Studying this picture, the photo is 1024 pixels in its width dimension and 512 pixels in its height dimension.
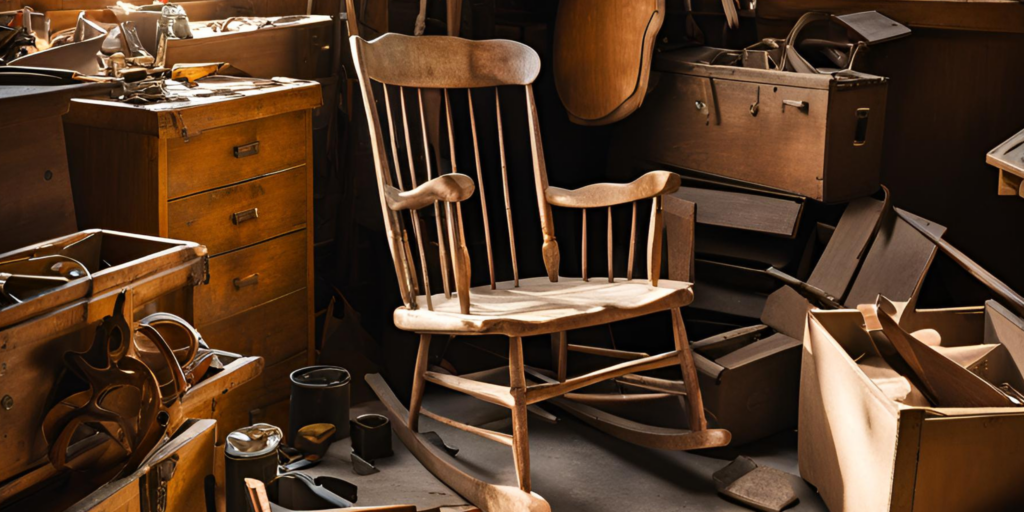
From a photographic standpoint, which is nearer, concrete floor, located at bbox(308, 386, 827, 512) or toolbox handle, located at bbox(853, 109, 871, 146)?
concrete floor, located at bbox(308, 386, 827, 512)

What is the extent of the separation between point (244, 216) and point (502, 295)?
0.77 metres

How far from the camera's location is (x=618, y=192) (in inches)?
109

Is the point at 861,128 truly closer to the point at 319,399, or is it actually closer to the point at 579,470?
the point at 579,470

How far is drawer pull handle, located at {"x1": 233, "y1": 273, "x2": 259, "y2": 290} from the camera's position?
275 cm

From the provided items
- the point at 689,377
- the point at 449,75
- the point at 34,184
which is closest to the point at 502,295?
the point at 689,377

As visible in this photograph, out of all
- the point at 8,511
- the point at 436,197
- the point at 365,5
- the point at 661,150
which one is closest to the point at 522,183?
the point at 661,150

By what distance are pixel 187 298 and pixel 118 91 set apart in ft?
2.62

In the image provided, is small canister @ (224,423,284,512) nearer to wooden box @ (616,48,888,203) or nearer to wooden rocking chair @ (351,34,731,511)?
wooden rocking chair @ (351,34,731,511)

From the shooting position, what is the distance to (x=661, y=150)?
11.9 ft

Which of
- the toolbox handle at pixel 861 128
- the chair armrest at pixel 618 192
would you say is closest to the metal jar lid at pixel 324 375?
the chair armrest at pixel 618 192

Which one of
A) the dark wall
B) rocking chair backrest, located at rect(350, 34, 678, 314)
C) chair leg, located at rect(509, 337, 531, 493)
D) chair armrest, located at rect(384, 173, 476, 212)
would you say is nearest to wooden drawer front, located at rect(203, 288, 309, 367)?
rocking chair backrest, located at rect(350, 34, 678, 314)

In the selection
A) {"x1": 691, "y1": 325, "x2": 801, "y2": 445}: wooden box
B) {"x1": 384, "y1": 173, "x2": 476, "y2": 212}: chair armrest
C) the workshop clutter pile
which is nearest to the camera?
the workshop clutter pile

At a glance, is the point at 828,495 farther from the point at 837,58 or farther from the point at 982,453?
the point at 837,58

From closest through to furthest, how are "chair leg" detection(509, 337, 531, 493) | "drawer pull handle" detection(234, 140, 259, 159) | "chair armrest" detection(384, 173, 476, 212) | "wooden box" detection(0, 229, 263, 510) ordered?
"wooden box" detection(0, 229, 263, 510) → "chair armrest" detection(384, 173, 476, 212) → "chair leg" detection(509, 337, 531, 493) → "drawer pull handle" detection(234, 140, 259, 159)
